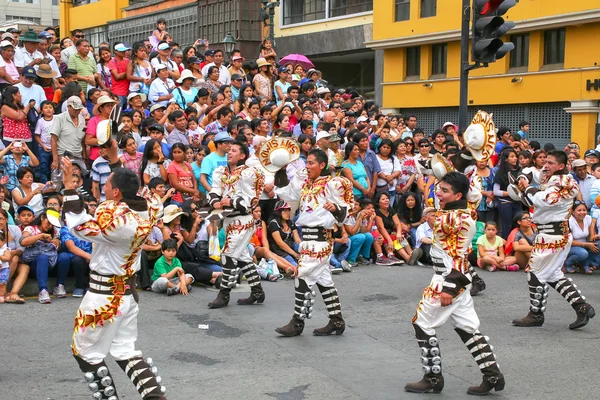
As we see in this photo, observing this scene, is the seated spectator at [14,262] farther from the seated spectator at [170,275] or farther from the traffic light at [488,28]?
the traffic light at [488,28]

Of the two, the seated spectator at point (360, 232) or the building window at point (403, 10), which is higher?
the building window at point (403, 10)

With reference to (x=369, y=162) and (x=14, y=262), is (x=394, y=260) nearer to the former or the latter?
(x=369, y=162)

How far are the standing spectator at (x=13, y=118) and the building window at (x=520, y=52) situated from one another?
17.7m

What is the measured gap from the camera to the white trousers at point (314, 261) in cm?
840

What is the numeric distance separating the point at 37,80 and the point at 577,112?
1617 cm

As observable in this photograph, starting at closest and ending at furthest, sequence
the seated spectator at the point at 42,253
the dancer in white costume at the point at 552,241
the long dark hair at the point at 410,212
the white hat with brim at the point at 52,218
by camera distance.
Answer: the white hat with brim at the point at 52,218
the dancer in white costume at the point at 552,241
the seated spectator at the point at 42,253
the long dark hair at the point at 410,212

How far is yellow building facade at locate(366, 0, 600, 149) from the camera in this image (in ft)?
77.5

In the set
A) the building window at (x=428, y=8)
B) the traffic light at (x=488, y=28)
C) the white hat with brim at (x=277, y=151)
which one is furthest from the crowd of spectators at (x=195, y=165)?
the building window at (x=428, y=8)

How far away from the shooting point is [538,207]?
9031mm

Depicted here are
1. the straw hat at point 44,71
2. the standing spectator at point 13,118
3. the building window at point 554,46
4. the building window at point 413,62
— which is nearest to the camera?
the standing spectator at point 13,118

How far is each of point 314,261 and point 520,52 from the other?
64.0 feet

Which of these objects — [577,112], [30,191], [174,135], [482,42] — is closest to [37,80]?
[174,135]

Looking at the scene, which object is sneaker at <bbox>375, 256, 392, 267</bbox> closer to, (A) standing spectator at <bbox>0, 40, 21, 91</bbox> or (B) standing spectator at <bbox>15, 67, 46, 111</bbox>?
(B) standing spectator at <bbox>15, 67, 46, 111</bbox>

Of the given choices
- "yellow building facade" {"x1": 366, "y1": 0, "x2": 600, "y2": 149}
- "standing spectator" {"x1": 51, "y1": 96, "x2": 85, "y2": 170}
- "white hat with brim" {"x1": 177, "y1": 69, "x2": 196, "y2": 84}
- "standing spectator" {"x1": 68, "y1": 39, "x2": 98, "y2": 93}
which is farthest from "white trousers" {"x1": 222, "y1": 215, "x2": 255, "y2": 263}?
"yellow building facade" {"x1": 366, "y1": 0, "x2": 600, "y2": 149}
